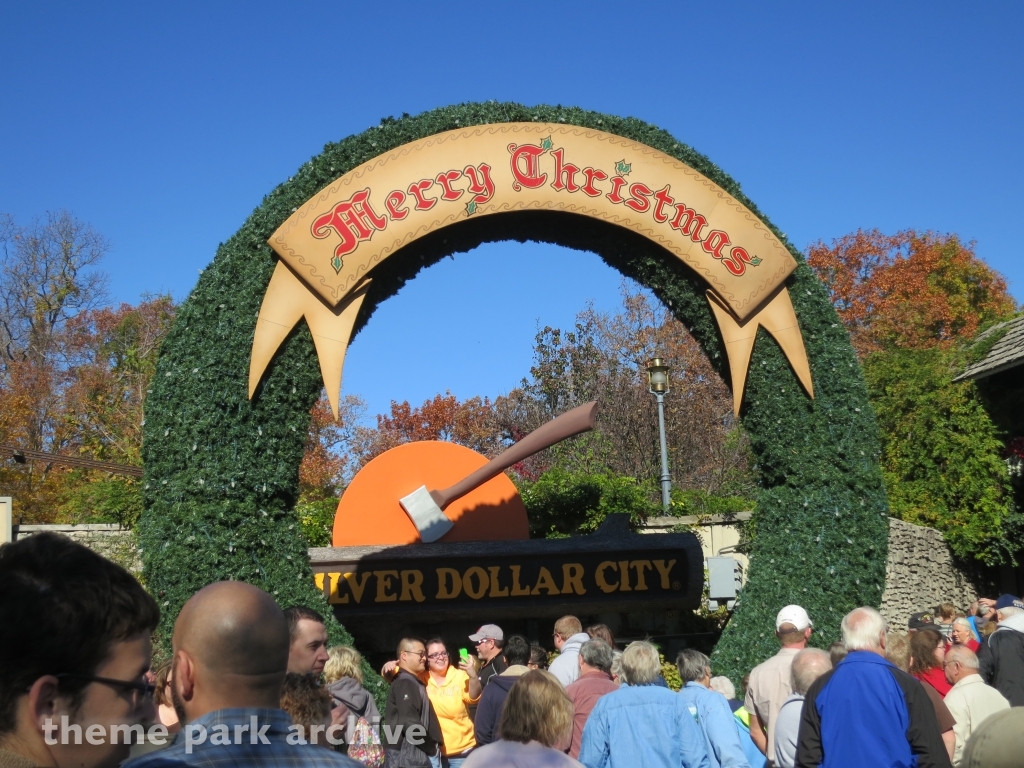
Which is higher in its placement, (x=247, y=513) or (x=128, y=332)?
(x=128, y=332)

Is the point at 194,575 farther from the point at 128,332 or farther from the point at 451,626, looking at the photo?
the point at 128,332

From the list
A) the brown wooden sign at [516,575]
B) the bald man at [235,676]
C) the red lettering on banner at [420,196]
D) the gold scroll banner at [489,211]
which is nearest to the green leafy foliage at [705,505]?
the brown wooden sign at [516,575]

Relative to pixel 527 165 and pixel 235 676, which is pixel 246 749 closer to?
pixel 235 676

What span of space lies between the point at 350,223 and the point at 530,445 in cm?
300

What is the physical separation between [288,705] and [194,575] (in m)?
4.88

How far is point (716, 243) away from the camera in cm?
929

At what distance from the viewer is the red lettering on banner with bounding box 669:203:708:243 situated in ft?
30.3

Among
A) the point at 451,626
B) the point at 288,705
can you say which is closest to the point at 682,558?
the point at 451,626

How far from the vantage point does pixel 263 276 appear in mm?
8656

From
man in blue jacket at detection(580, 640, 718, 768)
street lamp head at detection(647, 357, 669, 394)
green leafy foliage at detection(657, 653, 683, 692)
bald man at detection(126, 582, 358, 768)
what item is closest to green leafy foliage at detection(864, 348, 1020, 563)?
street lamp head at detection(647, 357, 669, 394)

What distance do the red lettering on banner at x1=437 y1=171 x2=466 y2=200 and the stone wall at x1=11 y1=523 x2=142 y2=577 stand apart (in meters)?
6.42

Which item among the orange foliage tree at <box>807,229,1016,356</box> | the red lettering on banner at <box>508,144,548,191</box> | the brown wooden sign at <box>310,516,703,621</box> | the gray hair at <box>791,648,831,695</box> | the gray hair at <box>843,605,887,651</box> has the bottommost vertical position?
the gray hair at <box>791,648,831,695</box>

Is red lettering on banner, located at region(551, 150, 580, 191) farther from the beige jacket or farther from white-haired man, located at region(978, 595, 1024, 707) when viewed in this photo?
the beige jacket

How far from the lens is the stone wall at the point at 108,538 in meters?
12.5
